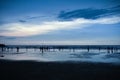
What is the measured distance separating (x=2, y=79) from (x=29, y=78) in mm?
1913

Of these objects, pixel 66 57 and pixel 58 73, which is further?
pixel 66 57

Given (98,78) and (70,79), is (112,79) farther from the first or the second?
(70,79)

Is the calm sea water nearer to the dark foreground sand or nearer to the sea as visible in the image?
the sea

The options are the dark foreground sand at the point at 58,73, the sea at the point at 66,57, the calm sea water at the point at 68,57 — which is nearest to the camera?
the dark foreground sand at the point at 58,73

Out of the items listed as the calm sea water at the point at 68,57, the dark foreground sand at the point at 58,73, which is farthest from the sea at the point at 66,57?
the dark foreground sand at the point at 58,73

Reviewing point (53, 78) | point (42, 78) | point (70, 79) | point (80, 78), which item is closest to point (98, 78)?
point (80, 78)

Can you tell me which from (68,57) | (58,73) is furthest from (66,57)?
(58,73)

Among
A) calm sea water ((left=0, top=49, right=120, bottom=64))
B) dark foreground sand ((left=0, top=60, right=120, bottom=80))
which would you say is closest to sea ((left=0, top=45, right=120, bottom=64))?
calm sea water ((left=0, top=49, right=120, bottom=64))

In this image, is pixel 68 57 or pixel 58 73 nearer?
pixel 58 73

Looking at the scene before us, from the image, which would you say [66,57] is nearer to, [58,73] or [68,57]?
[68,57]

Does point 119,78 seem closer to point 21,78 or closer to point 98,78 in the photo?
point 98,78

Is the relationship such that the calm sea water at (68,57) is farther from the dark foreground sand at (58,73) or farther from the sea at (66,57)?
the dark foreground sand at (58,73)

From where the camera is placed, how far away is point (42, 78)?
1267 centimetres

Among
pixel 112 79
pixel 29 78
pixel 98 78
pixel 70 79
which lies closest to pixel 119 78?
pixel 112 79
